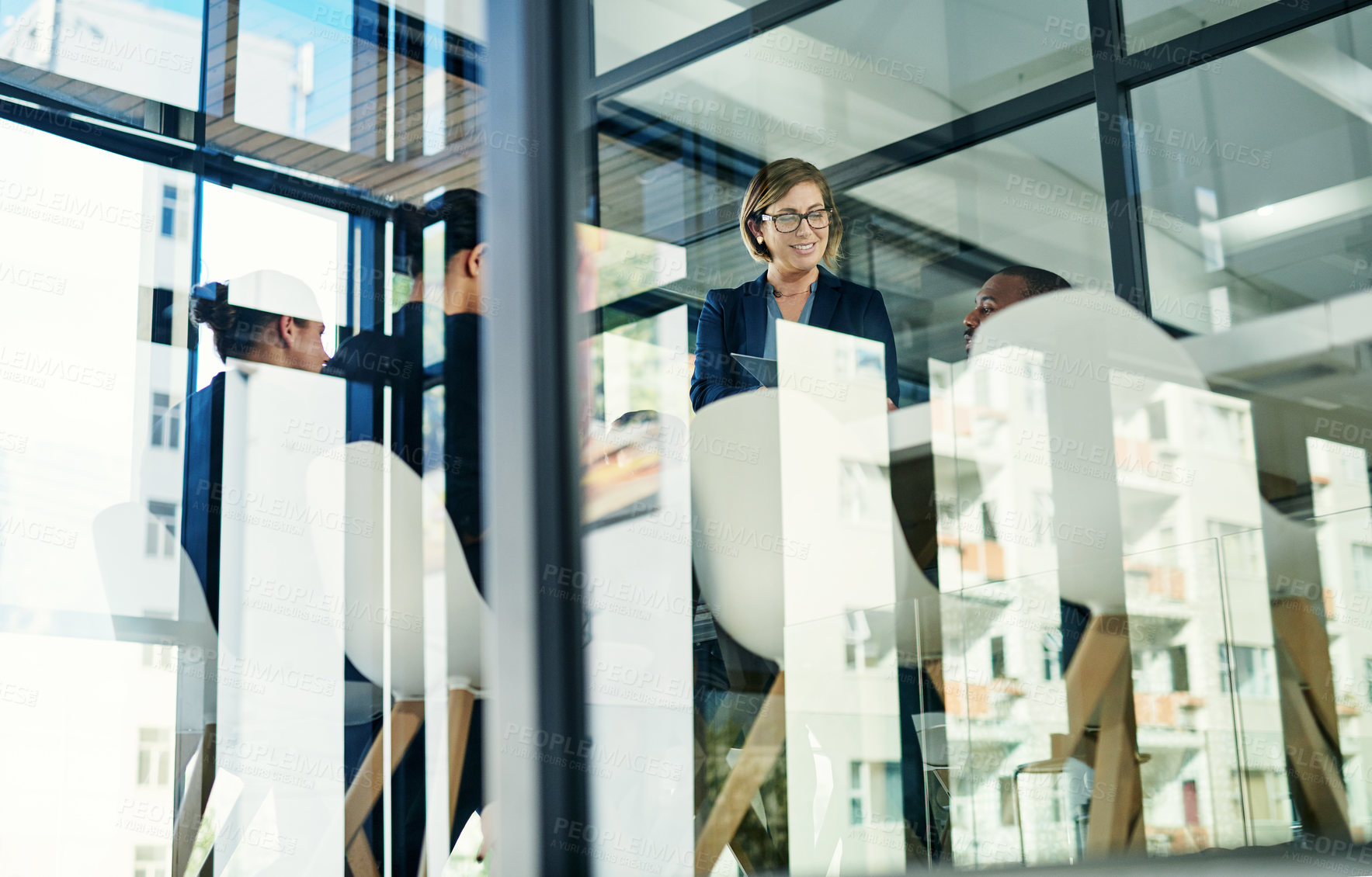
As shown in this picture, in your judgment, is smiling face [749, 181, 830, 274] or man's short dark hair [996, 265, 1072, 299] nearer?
man's short dark hair [996, 265, 1072, 299]

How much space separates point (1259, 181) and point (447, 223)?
1831mm

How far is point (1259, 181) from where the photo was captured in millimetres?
2004

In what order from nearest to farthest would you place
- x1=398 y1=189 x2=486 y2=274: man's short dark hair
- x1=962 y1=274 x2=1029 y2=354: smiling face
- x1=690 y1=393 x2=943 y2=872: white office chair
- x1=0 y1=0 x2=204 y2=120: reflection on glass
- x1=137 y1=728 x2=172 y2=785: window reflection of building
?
x1=690 y1=393 x2=943 y2=872: white office chair
x1=962 y1=274 x2=1029 y2=354: smiling face
x1=137 y1=728 x2=172 y2=785: window reflection of building
x1=0 y1=0 x2=204 y2=120: reflection on glass
x1=398 y1=189 x2=486 y2=274: man's short dark hair

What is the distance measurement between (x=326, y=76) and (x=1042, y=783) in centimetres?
241

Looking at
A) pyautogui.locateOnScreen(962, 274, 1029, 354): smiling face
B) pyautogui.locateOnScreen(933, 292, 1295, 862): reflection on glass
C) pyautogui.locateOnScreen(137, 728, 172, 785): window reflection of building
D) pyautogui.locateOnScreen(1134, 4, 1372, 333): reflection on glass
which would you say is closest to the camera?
pyautogui.locateOnScreen(933, 292, 1295, 862): reflection on glass

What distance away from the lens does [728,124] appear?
9.07 feet

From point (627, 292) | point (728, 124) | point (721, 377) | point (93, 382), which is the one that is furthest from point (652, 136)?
point (93, 382)

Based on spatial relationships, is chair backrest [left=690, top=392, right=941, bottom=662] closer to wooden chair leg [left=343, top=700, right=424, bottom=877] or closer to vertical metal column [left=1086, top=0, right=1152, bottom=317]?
vertical metal column [left=1086, top=0, right=1152, bottom=317]

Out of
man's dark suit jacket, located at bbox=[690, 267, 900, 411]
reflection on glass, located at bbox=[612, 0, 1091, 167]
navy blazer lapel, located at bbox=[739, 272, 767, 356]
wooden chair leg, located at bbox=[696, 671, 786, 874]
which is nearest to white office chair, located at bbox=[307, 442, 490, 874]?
wooden chair leg, located at bbox=[696, 671, 786, 874]

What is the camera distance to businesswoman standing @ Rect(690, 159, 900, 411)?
2385mm

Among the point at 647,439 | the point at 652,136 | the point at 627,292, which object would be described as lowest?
the point at 647,439

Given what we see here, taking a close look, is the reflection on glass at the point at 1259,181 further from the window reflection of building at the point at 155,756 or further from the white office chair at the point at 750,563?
the window reflection of building at the point at 155,756

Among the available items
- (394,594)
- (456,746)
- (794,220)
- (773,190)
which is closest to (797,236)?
(794,220)

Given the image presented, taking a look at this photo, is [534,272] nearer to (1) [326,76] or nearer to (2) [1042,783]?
(1) [326,76]
